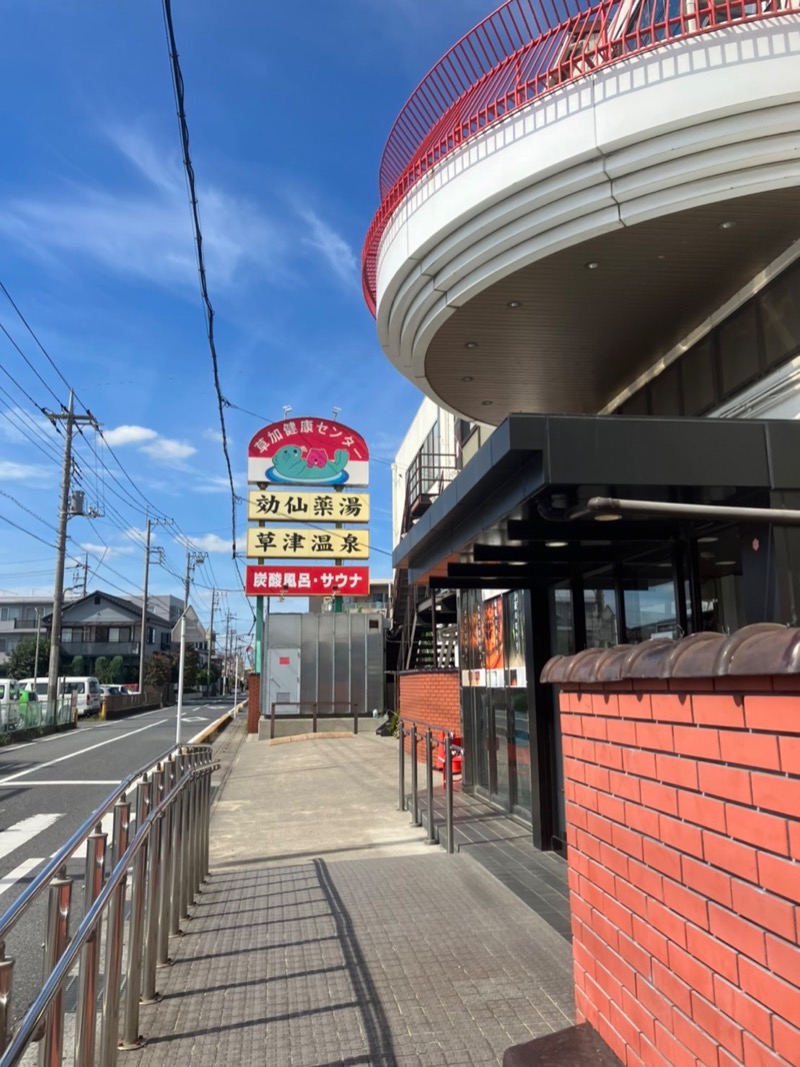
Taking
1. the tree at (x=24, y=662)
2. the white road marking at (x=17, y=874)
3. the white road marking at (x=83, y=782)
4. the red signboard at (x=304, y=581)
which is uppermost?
the red signboard at (x=304, y=581)

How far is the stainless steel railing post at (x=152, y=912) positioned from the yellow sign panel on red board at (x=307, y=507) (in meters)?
23.7

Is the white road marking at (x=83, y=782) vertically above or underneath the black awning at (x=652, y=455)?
underneath

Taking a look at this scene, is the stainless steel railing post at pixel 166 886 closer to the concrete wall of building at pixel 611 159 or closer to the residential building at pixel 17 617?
the concrete wall of building at pixel 611 159

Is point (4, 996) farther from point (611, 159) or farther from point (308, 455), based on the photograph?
point (308, 455)

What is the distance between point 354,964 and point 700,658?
11.8 ft

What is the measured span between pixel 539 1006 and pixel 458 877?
107 inches

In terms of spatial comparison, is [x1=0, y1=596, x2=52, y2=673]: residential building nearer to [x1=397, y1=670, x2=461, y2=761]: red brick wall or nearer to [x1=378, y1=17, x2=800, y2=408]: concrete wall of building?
[x1=397, y1=670, x2=461, y2=761]: red brick wall

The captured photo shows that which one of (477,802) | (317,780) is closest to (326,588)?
(317,780)

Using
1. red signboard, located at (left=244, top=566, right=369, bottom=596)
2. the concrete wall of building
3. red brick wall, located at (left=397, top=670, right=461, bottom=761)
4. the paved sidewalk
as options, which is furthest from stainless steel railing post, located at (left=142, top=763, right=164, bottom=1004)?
red signboard, located at (left=244, top=566, right=369, bottom=596)

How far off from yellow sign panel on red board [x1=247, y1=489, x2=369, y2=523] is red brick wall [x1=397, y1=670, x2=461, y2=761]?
40.3 feet

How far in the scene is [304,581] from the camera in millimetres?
28219

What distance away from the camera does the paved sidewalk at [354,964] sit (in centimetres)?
379

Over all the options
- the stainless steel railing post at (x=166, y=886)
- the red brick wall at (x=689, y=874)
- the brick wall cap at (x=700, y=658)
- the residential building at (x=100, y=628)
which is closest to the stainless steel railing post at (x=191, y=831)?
the stainless steel railing post at (x=166, y=886)

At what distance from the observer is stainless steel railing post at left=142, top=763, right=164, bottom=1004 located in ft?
14.0
